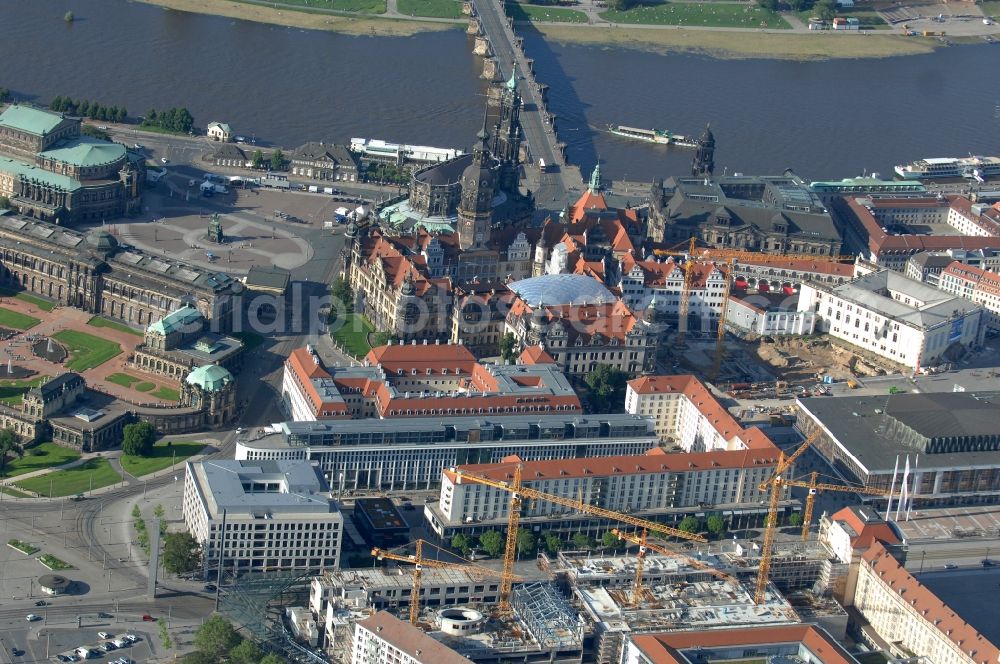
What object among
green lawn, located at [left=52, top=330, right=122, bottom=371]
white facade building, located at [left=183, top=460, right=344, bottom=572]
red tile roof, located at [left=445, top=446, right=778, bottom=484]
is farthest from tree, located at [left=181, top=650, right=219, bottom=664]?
green lawn, located at [left=52, top=330, right=122, bottom=371]

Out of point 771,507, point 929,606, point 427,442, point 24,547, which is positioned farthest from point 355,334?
point 929,606

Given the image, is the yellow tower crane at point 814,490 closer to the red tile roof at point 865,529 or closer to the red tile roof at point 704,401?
the red tile roof at point 865,529

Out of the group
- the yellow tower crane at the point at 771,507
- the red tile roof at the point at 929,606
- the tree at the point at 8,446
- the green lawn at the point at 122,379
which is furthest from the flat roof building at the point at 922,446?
the tree at the point at 8,446

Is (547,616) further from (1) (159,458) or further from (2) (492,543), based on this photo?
(1) (159,458)

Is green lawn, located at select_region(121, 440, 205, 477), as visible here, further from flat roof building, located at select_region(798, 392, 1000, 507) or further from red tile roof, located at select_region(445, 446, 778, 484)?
flat roof building, located at select_region(798, 392, 1000, 507)

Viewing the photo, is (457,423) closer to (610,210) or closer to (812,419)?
(812,419)

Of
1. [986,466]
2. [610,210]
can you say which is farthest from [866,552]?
[610,210]

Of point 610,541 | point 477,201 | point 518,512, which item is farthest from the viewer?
point 477,201
